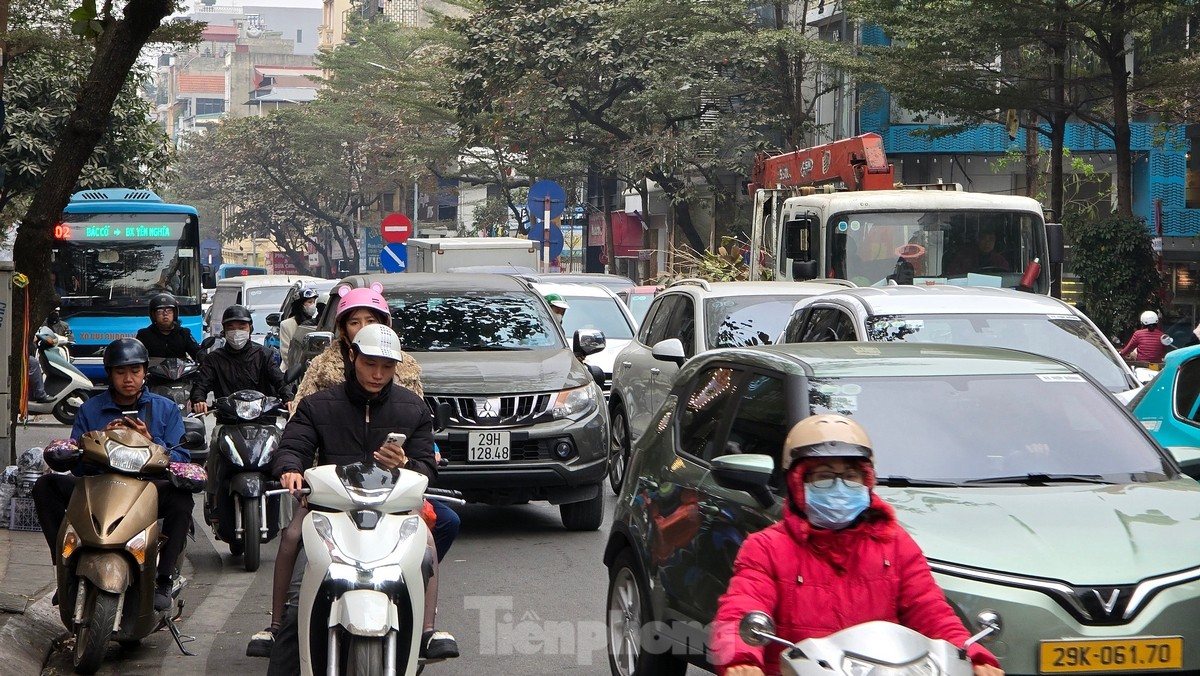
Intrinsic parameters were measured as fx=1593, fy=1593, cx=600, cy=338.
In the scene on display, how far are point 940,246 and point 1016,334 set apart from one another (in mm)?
6724

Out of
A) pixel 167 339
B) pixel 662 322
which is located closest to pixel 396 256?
pixel 662 322

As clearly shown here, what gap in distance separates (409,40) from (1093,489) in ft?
189

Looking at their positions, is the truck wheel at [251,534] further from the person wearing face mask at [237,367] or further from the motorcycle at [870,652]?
the motorcycle at [870,652]

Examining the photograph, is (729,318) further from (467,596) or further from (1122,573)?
(1122,573)

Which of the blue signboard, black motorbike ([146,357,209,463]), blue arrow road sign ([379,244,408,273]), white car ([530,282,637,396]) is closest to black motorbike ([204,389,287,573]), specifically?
black motorbike ([146,357,209,463])

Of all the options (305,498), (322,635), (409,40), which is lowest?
(322,635)

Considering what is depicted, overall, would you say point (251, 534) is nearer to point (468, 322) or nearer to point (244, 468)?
point (244, 468)

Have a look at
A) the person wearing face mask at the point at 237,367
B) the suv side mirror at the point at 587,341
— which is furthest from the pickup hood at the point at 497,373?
the person wearing face mask at the point at 237,367

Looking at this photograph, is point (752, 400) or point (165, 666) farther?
point (165, 666)

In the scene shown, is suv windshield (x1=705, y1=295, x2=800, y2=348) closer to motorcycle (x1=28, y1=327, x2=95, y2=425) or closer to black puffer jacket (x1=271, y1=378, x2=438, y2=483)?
black puffer jacket (x1=271, y1=378, x2=438, y2=483)

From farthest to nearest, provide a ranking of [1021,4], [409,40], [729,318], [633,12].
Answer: [409,40] < [633,12] < [1021,4] < [729,318]

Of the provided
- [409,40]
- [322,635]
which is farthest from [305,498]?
[409,40]

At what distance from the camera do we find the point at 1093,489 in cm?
538

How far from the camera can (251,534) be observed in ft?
31.3
